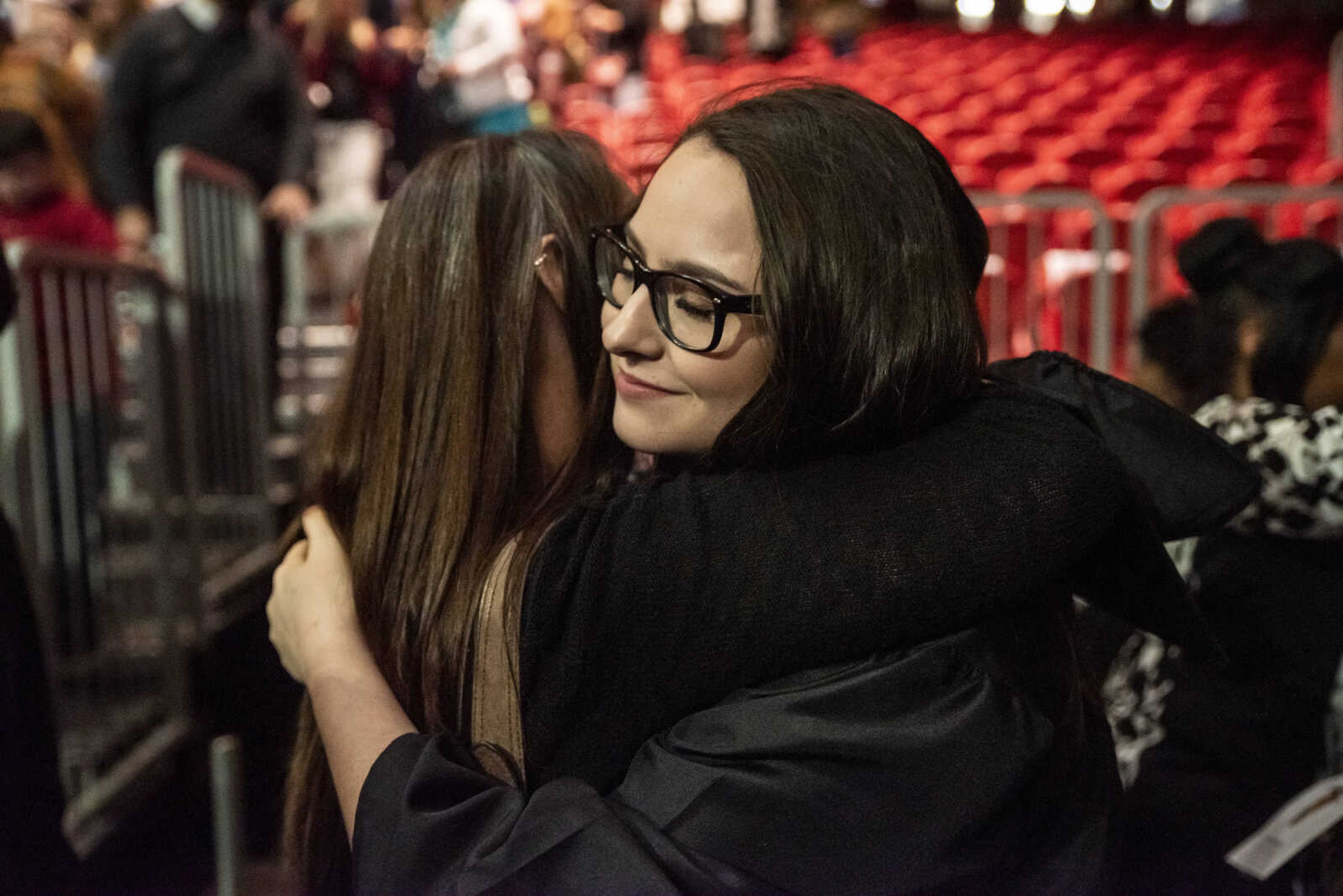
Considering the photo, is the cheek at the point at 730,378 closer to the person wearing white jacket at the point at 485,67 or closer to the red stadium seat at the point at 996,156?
the person wearing white jacket at the point at 485,67

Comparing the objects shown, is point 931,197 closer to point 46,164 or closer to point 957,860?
point 957,860

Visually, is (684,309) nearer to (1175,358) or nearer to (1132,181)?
(1175,358)

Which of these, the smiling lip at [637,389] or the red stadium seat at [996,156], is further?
the red stadium seat at [996,156]

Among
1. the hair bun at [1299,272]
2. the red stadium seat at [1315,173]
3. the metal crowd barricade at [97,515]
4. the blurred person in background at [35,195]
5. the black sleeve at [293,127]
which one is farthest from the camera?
the red stadium seat at [1315,173]

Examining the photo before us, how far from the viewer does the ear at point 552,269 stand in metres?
1.33

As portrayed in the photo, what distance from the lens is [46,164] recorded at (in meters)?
3.69

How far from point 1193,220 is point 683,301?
13.6ft

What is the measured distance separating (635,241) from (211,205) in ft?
10.6

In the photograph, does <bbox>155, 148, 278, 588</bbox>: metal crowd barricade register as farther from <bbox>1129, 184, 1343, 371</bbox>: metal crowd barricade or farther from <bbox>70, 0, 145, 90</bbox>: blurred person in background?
<bbox>70, 0, 145, 90</bbox>: blurred person in background

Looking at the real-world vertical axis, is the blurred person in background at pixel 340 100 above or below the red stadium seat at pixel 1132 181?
above

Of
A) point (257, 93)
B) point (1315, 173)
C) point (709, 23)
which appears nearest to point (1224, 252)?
point (257, 93)

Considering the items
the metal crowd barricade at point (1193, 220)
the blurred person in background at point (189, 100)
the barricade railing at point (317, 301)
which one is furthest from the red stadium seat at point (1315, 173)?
the blurred person in background at point (189, 100)

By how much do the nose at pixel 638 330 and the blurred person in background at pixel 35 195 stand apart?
297cm

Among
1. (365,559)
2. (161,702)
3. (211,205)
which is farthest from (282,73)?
(365,559)
